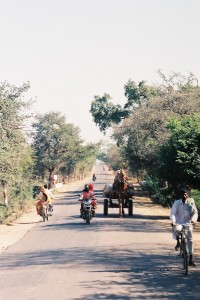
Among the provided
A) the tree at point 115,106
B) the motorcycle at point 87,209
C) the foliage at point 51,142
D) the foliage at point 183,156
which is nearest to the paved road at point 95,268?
the motorcycle at point 87,209

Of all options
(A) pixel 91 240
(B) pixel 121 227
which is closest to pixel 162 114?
(B) pixel 121 227

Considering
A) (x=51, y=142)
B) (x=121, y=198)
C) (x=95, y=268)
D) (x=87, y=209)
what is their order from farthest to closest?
(x=51, y=142), (x=121, y=198), (x=87, y=209), (x=95, y=268)

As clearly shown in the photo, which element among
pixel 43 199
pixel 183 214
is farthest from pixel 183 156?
pixel 183 214

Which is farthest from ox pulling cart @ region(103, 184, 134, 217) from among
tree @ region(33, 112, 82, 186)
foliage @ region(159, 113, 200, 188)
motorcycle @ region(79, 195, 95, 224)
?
tree @ region(33, 112, 82, 186)

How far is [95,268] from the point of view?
39.2 feet

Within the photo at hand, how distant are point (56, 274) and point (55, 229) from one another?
1028 cm

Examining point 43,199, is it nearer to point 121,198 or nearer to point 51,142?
point 121,198

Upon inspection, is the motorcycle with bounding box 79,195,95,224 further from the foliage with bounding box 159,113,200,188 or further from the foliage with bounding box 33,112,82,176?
the foliage with bounding box 33,112,82,176

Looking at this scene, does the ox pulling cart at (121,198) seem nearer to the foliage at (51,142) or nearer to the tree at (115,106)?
the tree at (115,106)

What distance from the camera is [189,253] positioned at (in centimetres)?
1182

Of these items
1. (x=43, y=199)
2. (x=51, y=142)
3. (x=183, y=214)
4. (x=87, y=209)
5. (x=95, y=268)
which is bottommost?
(x=95, y=268)

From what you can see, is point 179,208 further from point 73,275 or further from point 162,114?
point 162,114

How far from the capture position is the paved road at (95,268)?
9.42 meters

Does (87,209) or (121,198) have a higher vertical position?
(121,198)
